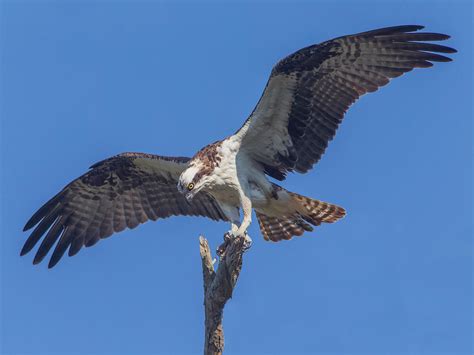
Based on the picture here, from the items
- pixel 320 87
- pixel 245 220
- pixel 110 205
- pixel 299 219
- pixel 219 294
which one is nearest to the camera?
pixel 219 294

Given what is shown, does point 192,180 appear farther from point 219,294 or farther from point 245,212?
point 219,294

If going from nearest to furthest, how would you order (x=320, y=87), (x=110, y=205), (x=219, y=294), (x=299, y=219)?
1. (x=219, y=294)
2. (x=320, y=87)
3. (x=299, y=219)
4. (x=110, y=205)

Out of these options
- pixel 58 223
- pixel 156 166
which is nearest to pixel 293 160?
pixel 156 166

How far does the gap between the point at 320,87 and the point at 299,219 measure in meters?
2.01

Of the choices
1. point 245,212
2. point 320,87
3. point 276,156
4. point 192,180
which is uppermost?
point 320,87

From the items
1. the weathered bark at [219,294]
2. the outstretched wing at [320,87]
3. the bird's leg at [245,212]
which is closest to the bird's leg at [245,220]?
the bird's leg at [245,212]

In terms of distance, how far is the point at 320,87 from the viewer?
11.2m

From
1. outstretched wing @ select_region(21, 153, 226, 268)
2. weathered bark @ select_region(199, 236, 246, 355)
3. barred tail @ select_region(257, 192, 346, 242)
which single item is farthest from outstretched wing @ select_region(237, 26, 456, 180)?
weathered bark @ select_region(199, 236, 246, 355)

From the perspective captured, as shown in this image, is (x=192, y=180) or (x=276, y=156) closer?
(x=192, y=180)

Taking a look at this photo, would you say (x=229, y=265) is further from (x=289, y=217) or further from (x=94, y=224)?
(x=94, y=224)

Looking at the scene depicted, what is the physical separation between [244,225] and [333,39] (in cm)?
282

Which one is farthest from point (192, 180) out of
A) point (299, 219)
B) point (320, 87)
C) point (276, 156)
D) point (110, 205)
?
point (110, 205)

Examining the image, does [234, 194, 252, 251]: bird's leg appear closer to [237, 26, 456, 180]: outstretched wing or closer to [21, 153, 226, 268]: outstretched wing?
[237, 26, 456, 180]: outstretched wing

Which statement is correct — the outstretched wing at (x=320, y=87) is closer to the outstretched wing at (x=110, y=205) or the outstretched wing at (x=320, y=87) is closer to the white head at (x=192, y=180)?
the white head at (x=192, y=180)
